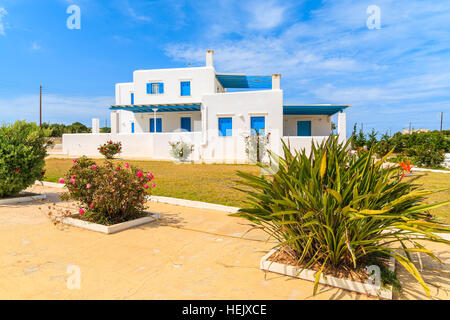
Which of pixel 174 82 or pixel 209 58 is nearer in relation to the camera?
pixel 209 58

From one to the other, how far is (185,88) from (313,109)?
1162cm

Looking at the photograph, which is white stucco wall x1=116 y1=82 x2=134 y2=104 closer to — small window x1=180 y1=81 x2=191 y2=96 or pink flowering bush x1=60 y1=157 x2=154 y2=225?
small window x1=180 y1=81 x2=191 y2=96

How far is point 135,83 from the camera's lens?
25.3m

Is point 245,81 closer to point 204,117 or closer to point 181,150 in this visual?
point 204,117

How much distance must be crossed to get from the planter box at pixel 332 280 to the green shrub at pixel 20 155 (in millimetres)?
6455

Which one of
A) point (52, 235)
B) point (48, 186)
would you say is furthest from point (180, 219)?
point (48, 186)

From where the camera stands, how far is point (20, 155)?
252 inches

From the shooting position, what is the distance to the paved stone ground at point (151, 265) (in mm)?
2496

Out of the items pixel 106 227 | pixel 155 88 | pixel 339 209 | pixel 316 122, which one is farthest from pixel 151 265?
pixel 316 122

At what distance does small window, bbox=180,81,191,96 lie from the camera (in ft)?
80.2

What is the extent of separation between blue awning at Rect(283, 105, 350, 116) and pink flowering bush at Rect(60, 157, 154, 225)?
18466 millimetres

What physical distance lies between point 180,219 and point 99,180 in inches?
64.1

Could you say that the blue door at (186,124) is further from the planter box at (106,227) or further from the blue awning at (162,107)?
the planter box at (106,227)
